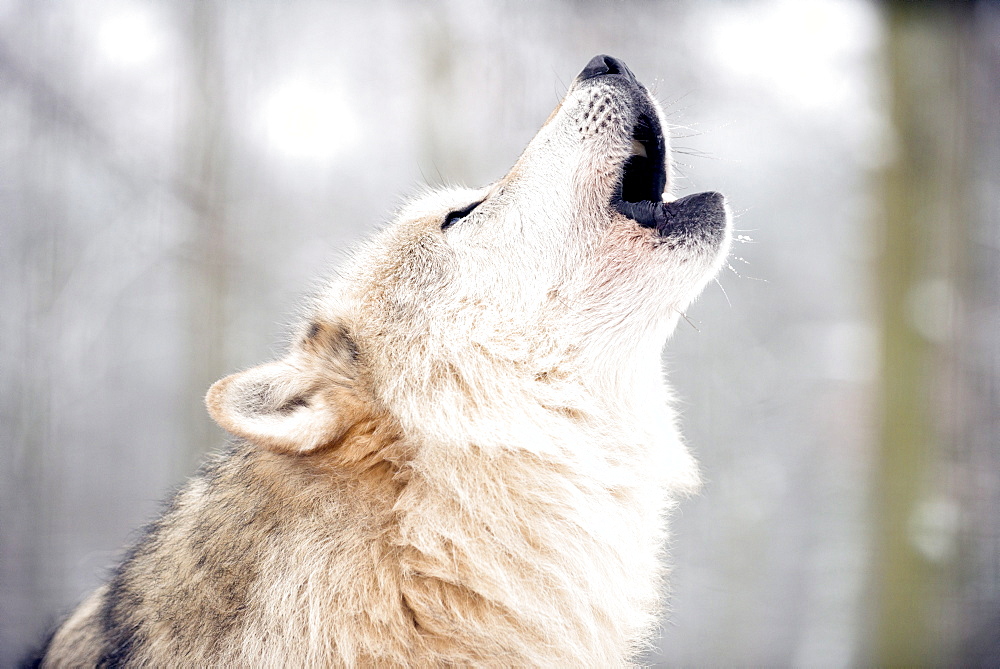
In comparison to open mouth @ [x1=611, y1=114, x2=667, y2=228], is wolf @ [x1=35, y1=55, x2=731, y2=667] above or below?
below

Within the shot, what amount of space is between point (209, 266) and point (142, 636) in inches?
60.4

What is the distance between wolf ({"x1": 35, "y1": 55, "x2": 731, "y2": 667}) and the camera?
839 mm

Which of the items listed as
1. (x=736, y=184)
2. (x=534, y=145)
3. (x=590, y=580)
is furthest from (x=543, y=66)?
(x=590, y=580)

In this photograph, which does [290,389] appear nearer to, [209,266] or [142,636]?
[142,636]

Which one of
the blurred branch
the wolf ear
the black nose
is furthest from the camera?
the blurred branch

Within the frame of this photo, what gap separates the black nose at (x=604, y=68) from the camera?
43.2 inches

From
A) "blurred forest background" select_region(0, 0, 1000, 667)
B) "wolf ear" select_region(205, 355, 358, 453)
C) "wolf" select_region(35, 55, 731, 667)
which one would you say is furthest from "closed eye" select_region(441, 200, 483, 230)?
"blurred forest background" select_region(0, 0, 1000, 667)

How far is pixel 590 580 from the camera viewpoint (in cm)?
Result: 93

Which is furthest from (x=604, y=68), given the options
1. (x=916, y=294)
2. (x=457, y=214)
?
(x=916, y=294)

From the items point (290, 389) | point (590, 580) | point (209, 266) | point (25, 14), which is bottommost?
point (590, 580)

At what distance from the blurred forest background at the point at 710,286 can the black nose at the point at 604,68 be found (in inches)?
40.5

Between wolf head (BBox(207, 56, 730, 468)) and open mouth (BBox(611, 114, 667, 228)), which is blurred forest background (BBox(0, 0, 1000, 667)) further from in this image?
open mouth (BBox(611, 114, 667, 228))

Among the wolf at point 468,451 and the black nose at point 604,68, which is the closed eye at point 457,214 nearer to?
the wolf at point 468,451

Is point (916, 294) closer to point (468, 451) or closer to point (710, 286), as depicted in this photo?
point (710, 286)
